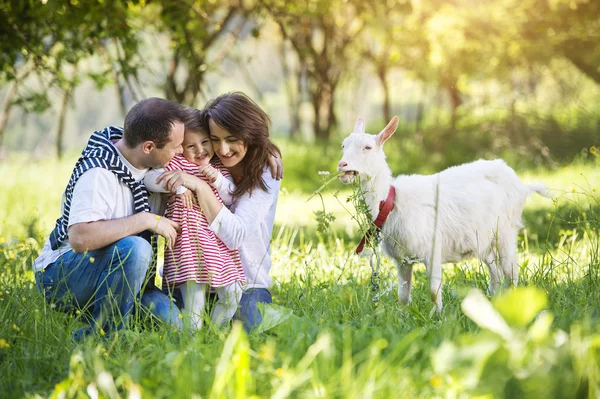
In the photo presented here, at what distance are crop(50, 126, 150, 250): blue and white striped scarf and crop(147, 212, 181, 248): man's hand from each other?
16cm

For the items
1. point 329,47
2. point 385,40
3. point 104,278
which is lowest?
point 104,278

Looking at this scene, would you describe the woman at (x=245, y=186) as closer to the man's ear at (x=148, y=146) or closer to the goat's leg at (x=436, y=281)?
the man's ear at (x=148, y=146)

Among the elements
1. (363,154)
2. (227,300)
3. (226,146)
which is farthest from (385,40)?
(227,300)

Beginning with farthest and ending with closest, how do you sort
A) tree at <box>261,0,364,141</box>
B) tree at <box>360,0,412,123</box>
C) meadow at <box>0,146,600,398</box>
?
tree at <box>261,0,364,141</box> < tree at <box>360,0,412,123</box> < meadow at <box>0,146,600,398</box>

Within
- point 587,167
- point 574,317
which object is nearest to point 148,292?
point 574,317

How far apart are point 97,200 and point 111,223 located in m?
0.13

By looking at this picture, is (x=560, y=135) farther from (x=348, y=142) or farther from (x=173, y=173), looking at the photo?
(x=173, y=173)

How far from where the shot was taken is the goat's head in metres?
3.90

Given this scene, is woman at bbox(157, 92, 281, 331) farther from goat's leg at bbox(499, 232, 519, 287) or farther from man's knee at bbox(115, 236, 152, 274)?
goat's leg at bbox(499, 232, 519, 287)

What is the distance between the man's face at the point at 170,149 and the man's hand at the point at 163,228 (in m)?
0.28

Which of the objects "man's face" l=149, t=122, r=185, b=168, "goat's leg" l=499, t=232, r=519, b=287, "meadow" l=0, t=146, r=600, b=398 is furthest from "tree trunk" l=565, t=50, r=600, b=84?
"man's face" l=149, t=122, r=185, b=168

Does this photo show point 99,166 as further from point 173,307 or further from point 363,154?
point 363,154

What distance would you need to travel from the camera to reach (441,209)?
424 cm

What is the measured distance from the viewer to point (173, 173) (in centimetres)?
355
